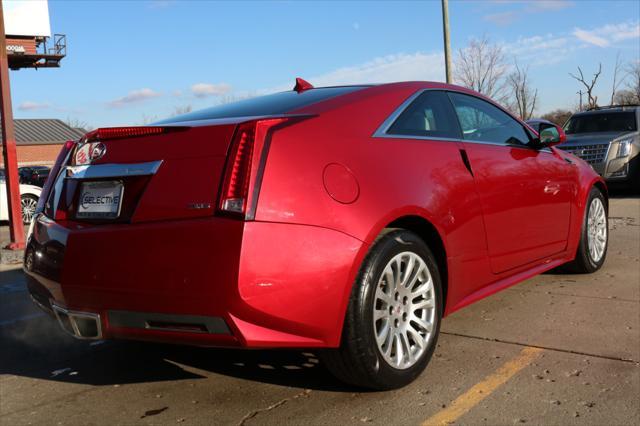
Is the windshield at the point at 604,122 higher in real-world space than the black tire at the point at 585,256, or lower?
higher

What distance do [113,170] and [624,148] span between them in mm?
11134

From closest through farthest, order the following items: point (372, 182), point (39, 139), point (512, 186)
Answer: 1. point (372, 182)
2. point (512, 186)
3. point (39, 139)

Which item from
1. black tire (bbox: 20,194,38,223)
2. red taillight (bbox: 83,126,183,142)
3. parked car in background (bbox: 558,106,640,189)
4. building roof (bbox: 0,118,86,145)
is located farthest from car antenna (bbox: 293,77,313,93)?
building roof (bbox: 0,118,86,145)

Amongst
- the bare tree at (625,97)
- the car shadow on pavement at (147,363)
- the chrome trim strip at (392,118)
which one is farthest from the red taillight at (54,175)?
the bare tree at (625,97)

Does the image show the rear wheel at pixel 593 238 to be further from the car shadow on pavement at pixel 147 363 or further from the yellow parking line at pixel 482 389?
the car shadow on pavement at pixel 147 363

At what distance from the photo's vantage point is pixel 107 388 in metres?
3.49

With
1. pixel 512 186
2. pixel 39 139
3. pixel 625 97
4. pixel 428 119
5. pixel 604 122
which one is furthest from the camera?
pixel 39 139

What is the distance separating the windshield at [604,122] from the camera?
1273 centimetres

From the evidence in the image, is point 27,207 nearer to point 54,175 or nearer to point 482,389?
point 54,175

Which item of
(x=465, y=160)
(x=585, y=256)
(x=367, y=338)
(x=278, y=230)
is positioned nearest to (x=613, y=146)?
(x=585, y=256)

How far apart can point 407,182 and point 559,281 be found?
112 inches

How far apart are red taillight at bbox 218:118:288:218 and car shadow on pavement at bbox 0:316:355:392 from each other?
1186 millimetres

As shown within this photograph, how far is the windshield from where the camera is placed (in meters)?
12.7

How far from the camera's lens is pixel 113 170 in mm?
3031
